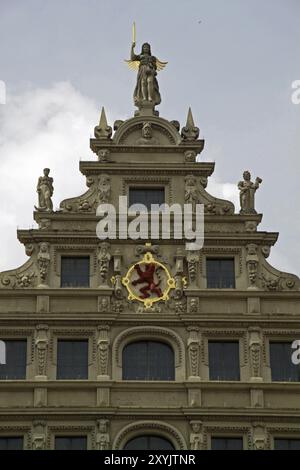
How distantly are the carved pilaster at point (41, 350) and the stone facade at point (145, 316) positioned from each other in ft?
0.09

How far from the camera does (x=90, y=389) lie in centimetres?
4378

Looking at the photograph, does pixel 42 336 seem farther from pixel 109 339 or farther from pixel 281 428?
pixel 281 428

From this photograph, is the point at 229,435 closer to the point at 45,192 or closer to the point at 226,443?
the point at 226,443

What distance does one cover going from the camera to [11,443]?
4309cm

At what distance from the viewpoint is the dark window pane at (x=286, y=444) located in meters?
43.3

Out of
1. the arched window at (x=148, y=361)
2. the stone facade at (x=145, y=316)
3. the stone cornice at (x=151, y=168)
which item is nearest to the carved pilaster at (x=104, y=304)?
the stone facade at (x=145, y=316)

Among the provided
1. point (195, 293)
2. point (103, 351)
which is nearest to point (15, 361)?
point (103, 351)

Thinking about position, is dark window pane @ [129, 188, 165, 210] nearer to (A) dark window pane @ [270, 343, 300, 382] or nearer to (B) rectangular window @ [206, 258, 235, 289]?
(B) rectangular window @ [206, 258, 235, 289]

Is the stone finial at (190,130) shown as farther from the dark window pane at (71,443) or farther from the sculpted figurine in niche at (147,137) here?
the dark window pane at (71,443)

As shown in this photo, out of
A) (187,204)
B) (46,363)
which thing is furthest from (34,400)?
(187,204)

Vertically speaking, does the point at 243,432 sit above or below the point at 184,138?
below

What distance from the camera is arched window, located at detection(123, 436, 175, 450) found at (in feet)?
142
